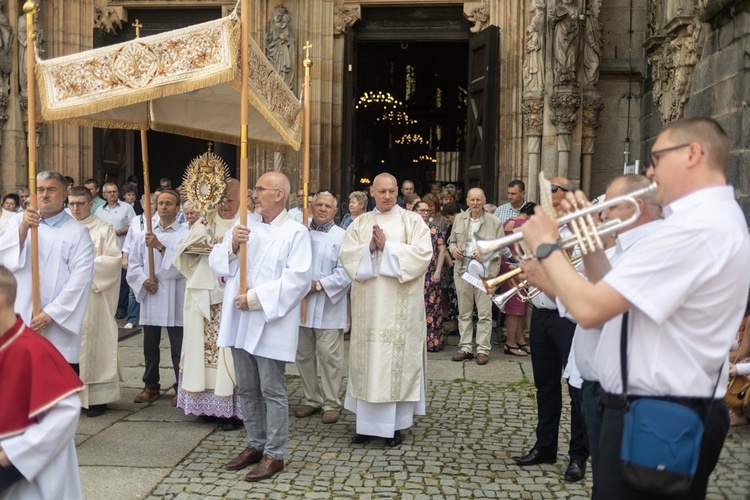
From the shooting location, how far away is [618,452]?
114 inches

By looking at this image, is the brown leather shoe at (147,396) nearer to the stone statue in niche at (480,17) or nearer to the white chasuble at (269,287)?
the white chasuble at (269,287)

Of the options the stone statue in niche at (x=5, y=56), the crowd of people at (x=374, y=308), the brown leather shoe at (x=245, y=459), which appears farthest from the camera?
the stone statue in niche at (x=5, y=56)

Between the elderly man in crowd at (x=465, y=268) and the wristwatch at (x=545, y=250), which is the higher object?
the wristwatch at (x=545, y=250)

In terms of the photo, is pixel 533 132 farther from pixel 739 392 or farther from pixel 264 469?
pixel 264 469

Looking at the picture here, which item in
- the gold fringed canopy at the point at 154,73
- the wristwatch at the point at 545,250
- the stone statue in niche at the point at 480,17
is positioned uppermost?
the stone statue in niche at the point at 480,17

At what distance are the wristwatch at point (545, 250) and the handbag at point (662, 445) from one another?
56 cm

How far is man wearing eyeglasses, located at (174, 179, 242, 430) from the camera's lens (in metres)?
6.74

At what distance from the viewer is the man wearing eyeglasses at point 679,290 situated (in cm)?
264

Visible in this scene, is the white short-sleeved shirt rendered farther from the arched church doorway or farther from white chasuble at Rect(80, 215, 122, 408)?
the arched church doorway

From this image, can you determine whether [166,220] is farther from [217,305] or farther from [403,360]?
[403,360]

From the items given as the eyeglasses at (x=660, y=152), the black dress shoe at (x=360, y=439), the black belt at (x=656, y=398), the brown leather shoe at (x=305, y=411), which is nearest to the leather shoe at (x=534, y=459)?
the black dress shoe at (x=360, y=439)

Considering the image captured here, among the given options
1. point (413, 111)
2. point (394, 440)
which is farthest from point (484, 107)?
point (413, 111)

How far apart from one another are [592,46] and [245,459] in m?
9.60

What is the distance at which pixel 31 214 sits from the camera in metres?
5.61
